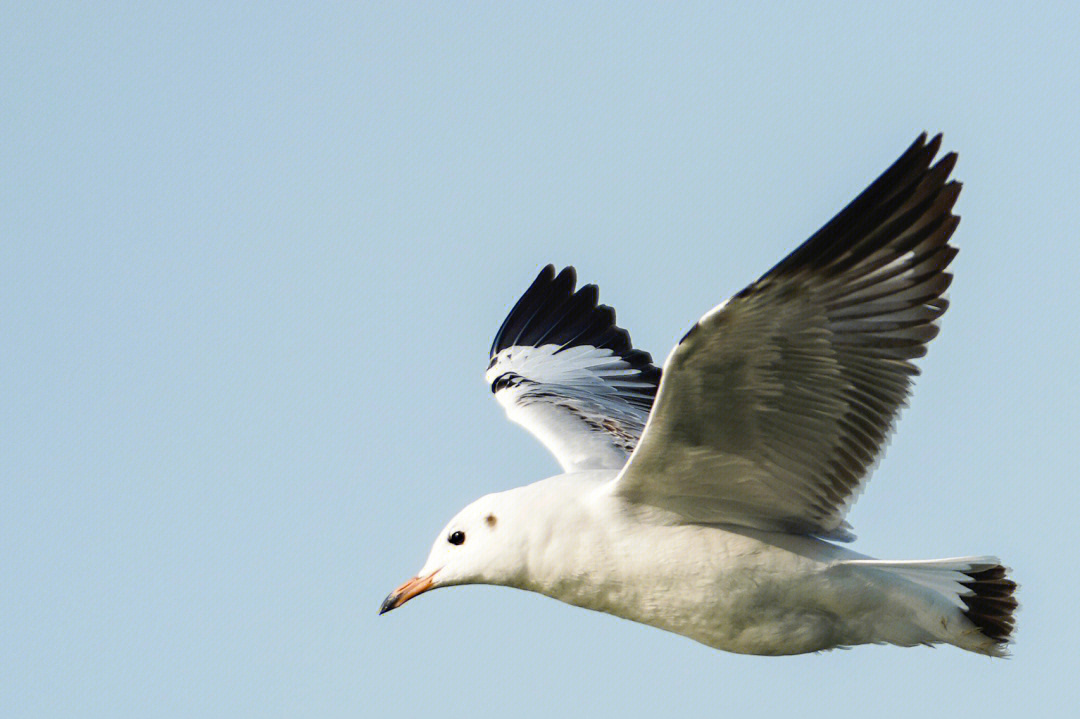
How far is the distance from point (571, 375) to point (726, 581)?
3.61 meters

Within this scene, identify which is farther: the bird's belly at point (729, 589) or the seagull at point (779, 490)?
the bird's belly at point (729, 589)

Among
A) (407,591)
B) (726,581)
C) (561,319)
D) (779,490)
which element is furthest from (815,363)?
(561,319)

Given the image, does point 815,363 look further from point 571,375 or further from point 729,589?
point 571,375

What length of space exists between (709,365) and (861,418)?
0.91 metres

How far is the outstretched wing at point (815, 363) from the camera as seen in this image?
6.60 metres

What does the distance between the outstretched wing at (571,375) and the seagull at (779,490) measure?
0.79 metres

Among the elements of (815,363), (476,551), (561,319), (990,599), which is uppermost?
(561,319)

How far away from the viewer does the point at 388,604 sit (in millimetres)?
8031

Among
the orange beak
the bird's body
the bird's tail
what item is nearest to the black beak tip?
the orange beak

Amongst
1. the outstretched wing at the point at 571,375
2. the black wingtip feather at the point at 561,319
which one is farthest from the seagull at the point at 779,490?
the black wingtip feather at the point at 561,319

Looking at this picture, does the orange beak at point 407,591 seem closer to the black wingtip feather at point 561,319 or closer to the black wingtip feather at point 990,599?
the black wingtip feather at point 990,599

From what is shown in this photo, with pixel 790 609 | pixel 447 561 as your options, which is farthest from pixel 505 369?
pixel 790 609

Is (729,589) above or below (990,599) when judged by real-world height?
above

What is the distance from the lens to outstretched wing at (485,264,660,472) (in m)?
9.45
